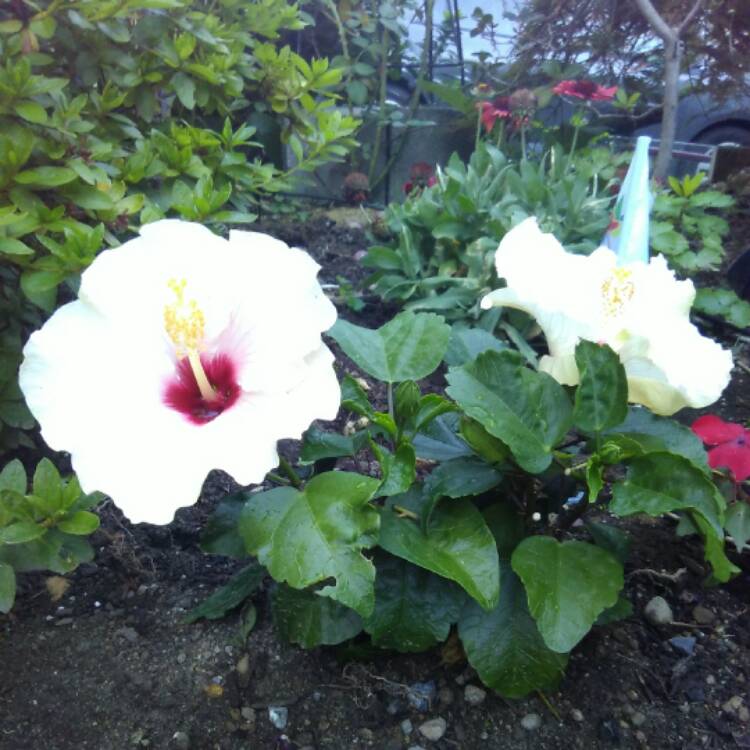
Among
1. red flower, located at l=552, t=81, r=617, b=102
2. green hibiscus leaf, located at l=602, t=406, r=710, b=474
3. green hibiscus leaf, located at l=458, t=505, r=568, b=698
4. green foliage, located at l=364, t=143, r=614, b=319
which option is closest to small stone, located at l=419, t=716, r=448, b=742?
green hibiscus leaf, located at l=458, t=505, r=568, b=698

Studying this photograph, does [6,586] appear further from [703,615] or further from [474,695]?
[703,615]

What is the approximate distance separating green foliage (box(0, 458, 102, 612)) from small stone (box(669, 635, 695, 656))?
0.98m

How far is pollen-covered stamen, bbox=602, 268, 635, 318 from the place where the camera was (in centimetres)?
111

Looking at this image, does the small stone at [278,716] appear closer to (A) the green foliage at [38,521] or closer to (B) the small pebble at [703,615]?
(A) the green foliage at [38,521]

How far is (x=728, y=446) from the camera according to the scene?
1227 mm

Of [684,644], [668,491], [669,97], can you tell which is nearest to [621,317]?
[668,491]

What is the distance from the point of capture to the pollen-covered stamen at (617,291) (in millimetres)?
1113

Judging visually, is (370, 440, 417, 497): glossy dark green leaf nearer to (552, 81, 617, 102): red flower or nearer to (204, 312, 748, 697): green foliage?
(204, 312, 748, 697): green foliage

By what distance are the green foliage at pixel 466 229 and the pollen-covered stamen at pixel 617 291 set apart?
1207 mm

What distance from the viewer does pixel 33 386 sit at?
2.94 ft

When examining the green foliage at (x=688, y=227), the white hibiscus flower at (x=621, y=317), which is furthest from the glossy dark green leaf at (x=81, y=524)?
the green foliage at (x=688, y=227)

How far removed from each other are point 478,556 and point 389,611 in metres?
0.18

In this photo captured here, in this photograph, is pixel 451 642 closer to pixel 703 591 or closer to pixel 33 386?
pixel 703 591

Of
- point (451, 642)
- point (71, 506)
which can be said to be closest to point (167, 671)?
point (71, 506)
